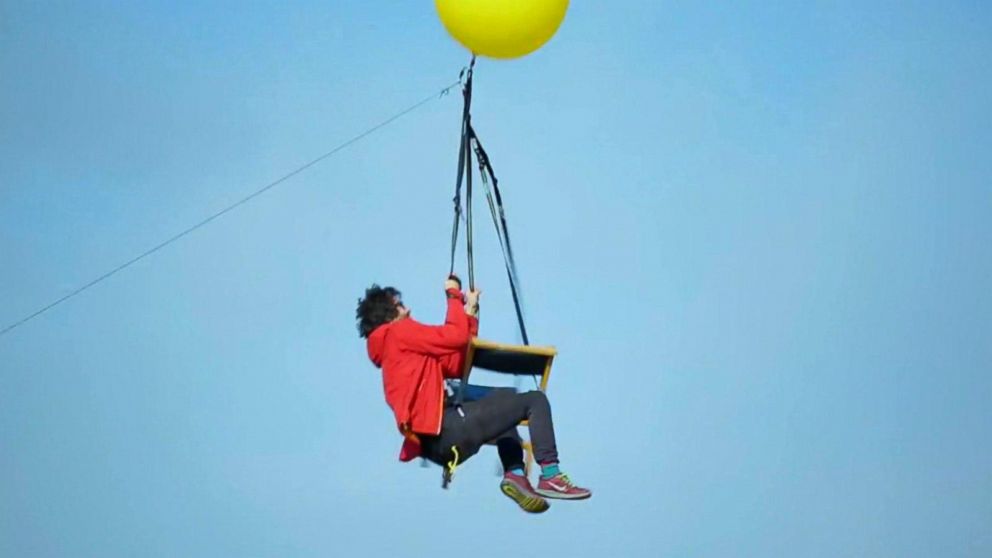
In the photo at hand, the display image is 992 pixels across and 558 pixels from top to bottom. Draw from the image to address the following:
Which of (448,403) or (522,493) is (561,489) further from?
(448,403)

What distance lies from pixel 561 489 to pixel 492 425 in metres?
0.51

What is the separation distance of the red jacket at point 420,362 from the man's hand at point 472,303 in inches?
3.5

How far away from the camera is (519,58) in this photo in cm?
903

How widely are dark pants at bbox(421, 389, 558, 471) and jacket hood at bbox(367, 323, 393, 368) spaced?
45 cm

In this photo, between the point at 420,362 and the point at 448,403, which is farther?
the point at 448,403

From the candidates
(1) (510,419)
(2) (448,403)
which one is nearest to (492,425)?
(1) (510,419)

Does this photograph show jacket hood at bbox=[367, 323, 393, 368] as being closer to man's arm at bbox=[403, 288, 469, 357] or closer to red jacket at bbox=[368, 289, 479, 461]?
red jacket at bbox=[368, 289, 479, 461]

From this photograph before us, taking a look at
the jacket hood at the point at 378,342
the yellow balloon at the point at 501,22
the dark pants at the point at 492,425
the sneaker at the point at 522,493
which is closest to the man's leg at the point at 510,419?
the dark pants at the point at 492,425

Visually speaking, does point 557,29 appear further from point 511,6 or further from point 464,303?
point 464,303

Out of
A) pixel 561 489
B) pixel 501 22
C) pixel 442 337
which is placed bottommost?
pixel 561 489

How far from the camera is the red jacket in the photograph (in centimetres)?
846

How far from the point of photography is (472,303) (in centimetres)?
876

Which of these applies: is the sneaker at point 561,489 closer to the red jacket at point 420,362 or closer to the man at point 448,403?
the man at point 448,403

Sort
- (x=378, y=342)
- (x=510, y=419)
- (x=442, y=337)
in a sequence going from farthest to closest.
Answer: (x=510, y=419)
(x=378, y=342)
(x=442, y=337)
